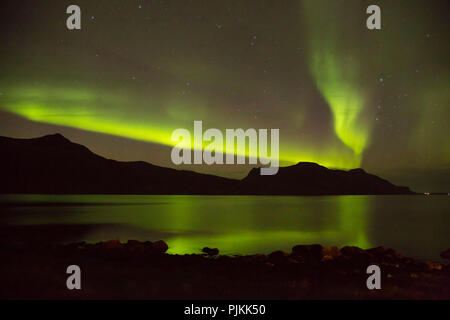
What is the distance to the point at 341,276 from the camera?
11219 mm

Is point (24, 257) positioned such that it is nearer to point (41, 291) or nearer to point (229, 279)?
point (41, 291)

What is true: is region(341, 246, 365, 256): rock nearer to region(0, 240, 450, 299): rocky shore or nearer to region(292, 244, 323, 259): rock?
region(0, 240, 450, 299): rocky shore

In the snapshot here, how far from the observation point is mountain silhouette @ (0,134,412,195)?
551ft

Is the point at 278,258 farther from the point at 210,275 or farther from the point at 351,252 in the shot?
the point at 351,252

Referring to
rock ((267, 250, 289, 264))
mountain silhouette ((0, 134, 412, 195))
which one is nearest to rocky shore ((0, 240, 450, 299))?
rock ((267, 250, 289, 264))

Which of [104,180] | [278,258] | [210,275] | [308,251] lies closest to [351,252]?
[308,251]

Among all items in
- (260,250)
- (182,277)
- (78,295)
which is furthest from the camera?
(260,250)

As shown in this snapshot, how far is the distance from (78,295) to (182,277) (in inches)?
107

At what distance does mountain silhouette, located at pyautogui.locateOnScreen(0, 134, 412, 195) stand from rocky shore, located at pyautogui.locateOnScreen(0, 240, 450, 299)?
15337 cm

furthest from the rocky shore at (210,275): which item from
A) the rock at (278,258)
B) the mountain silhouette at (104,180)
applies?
the mountain silhouette at (104,180)

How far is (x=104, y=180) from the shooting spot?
172875 mm

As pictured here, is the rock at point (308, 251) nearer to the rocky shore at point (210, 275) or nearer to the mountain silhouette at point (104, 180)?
the rocky shore at point (210, 275)

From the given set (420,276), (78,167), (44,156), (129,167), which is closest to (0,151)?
(44,156)

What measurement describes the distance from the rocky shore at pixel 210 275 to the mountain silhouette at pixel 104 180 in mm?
153371
